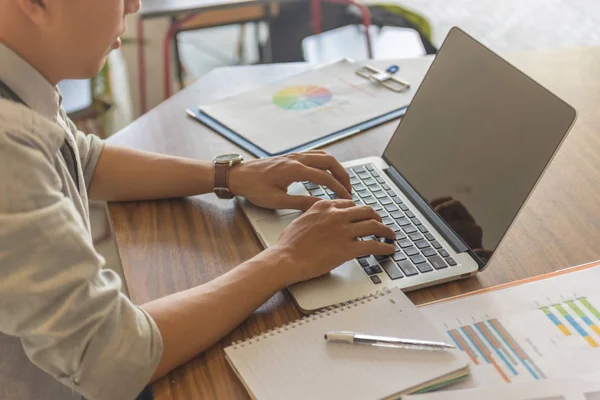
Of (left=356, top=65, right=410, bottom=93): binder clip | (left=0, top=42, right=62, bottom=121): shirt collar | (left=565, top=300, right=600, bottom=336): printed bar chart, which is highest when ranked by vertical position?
(left=0, top=42, right=62, bottom=121): shirt collar

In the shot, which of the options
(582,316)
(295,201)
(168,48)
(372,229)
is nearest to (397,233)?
(372,229)

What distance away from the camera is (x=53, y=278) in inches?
25.6

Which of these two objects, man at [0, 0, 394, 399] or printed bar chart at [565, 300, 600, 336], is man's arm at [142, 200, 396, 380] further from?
printed bar chart at [565, 300, 600, 336]

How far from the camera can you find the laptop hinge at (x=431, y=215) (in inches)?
36.0

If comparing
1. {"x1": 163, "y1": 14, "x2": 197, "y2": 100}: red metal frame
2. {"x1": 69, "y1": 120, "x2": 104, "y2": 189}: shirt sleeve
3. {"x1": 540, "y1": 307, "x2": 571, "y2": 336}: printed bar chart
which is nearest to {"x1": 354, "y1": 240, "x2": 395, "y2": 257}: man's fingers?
{"x1": 540, "y1": 307, "x2": 571, "y2": 336}: printed bar chart

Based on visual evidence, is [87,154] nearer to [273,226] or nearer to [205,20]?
[273,226]

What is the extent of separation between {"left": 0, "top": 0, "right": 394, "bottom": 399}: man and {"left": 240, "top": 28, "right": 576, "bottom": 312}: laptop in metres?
0.05

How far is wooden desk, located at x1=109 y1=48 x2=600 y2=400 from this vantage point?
81 cm

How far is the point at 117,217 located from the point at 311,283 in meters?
0.36

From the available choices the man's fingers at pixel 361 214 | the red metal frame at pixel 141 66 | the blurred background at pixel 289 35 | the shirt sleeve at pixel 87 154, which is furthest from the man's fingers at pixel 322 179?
the red metal frame at pixel 141 66

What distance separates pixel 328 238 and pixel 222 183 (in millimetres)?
257

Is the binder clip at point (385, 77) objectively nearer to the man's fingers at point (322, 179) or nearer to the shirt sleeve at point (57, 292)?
the man's fingers at point (322, 179)

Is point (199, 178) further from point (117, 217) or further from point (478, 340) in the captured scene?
point (478, 340)

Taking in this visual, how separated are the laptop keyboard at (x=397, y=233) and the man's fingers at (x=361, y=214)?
34 millimetres
